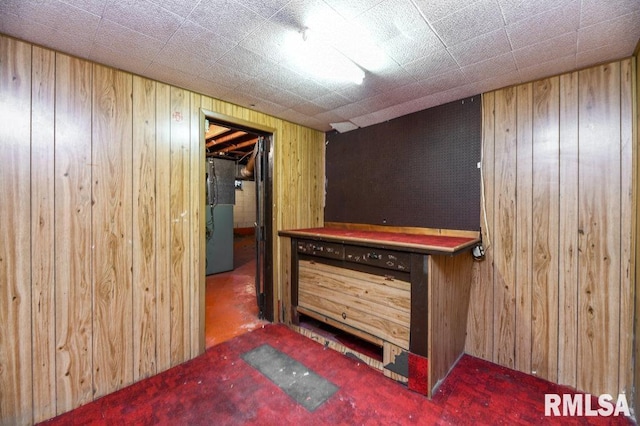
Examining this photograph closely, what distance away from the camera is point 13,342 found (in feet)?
5.23

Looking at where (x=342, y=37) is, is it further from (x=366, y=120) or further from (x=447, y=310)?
(x=447, y=310)

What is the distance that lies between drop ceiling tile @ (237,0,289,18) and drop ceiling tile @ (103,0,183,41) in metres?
0.40

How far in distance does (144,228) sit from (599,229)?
3.33 m

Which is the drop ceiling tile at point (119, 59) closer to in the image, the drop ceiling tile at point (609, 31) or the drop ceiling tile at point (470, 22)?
the drop ceiling tile at point (470, 22)

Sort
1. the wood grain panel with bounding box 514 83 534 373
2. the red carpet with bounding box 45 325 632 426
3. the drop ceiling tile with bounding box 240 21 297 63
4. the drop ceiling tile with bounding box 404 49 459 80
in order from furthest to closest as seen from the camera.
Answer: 1. the wood grain panel with bounding box 514 83 534 373
2. the drop ceiling tile with bounding box 404 49 459 80
3. the red carpet with bounding box 45 325 632 426
4. the drop ceiling tile with bounding box 240 21 297 63

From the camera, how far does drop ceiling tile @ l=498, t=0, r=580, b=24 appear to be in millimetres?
1289

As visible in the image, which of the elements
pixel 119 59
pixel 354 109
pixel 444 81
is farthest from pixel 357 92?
pixel 119 59

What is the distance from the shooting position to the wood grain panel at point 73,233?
1731 millimetres

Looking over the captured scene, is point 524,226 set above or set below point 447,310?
above

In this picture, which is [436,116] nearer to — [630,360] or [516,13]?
[516,13]

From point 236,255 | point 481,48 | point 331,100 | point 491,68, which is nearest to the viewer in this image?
point 481,48

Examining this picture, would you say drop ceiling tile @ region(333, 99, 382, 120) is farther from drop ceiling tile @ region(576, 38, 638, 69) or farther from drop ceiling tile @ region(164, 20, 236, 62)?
drop ceiling tile @ region(576, 38, 638, 69)

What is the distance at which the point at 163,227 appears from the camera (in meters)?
2.16

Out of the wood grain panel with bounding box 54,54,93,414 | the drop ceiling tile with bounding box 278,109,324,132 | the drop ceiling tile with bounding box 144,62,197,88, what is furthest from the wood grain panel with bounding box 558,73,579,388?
the wood grain panel with bounding box 54,54,93,414
